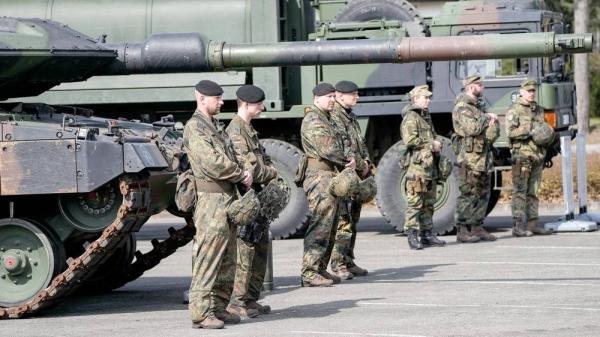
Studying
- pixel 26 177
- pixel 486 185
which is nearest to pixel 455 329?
pixel 26 177

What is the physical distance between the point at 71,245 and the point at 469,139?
5.72 m

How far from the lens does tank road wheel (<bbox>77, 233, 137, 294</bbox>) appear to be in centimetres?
1291

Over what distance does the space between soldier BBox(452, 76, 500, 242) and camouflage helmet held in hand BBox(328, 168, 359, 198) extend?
3853mm

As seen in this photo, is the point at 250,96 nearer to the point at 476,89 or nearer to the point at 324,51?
the point at 324,51

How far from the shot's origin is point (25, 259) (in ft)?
36.8

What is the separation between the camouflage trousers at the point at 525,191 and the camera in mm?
16547

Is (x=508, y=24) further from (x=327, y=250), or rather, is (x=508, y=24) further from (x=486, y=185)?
(x=327, y=250)

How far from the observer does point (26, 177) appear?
10.9 metres

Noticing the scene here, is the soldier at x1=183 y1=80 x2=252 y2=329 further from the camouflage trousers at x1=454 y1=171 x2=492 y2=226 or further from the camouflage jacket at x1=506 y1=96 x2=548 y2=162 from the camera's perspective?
the camouflage jacket at x1=506 y1=96 x2=548 y2=162

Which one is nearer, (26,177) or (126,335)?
(126,335)

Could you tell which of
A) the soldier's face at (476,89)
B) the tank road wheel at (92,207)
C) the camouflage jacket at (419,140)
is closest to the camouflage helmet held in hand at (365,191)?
the camouflage jacket at (419,140)

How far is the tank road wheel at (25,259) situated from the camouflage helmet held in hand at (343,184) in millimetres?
2709

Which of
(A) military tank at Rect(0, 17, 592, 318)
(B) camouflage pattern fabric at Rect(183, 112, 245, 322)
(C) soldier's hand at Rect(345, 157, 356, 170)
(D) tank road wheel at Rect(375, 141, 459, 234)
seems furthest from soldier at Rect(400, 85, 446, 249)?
(B) camouflage pattern fabric at Rect(183, 112, 245, 322)

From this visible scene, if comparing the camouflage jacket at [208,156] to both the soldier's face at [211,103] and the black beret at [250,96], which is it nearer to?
the soldier's face at [211,103]
